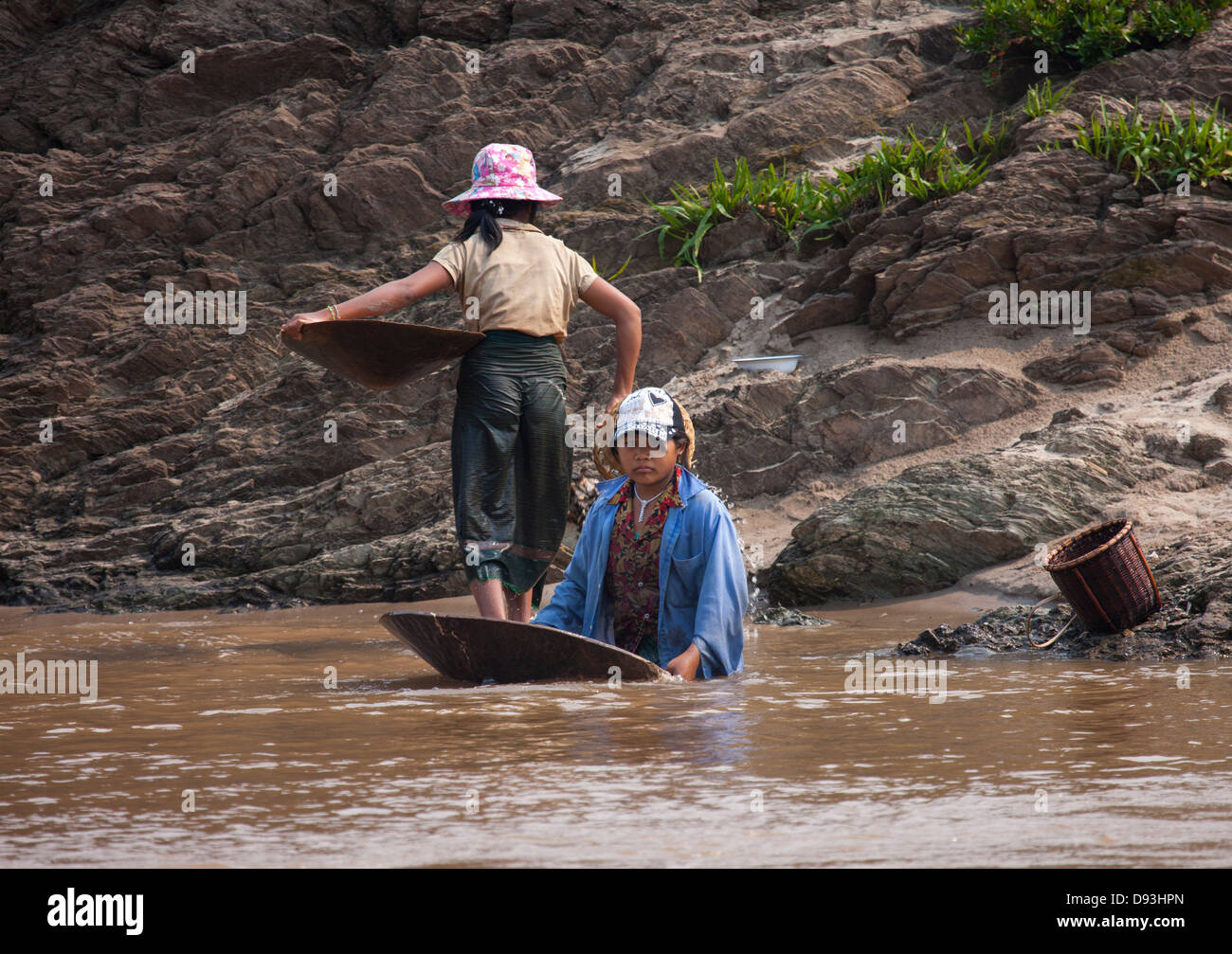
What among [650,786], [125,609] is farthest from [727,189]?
[650,786]

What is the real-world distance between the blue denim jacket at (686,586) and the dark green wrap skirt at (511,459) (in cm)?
59

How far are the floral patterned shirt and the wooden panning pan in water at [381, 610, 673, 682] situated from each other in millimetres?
394

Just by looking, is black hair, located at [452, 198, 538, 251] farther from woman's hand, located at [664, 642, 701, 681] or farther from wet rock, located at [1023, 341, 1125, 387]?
wet rock, located at [1023, 341, 1125, 387]

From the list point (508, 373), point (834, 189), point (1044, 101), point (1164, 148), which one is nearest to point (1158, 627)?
point (508, 373)

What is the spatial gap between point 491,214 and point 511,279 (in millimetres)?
327

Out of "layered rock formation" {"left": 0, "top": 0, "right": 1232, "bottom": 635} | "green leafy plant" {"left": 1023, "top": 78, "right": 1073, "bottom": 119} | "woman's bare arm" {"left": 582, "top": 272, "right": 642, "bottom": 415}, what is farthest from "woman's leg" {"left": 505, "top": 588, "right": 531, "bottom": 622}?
"green leafy plant" {"left": 1023, "top": 78, "right": 1073, "bottom": 119}

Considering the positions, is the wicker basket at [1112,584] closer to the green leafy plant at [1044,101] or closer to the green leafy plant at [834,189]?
the green leafy plant at [834,189]

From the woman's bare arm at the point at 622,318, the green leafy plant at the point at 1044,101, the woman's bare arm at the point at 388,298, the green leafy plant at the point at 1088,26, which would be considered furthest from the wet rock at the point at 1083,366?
the woman's bare arm at the point at 388,298

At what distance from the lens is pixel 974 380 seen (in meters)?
8.02

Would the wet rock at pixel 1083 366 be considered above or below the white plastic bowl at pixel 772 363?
below

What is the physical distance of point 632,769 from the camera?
2654 millimetres

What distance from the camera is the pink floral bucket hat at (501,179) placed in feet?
16.1

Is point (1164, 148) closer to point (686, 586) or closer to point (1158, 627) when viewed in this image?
point (1158, 627)
